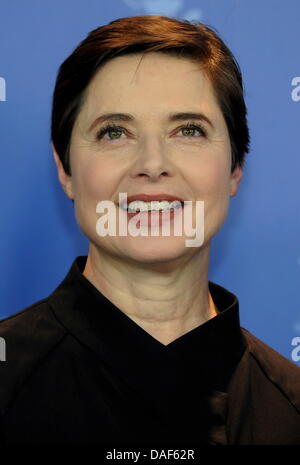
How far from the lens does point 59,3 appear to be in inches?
65.6

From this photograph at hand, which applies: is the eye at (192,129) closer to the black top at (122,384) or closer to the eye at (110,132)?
the eye at (110,132)

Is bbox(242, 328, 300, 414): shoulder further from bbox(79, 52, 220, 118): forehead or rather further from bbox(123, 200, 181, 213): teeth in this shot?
bbox(79, 52, 220, 118): forehead

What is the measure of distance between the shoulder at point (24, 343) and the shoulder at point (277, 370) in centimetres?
39

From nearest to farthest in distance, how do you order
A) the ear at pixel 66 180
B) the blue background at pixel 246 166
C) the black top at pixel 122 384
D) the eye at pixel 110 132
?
the black top at pixel 122 384 < the eye at pixel 110 132 < the ear at pixel 66 180 < the blue background at pixel 246 166

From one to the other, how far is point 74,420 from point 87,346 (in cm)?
13

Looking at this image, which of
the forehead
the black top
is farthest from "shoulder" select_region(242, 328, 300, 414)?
the forehead

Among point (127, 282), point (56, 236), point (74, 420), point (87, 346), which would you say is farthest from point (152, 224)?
point (56, 236)

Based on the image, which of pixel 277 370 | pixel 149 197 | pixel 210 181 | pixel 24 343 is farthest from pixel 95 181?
pixel 277 370

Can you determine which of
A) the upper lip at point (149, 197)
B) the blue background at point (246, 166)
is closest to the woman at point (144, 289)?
the upper lip at point (149, 197)

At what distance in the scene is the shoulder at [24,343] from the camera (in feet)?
4.01

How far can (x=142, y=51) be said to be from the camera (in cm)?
134

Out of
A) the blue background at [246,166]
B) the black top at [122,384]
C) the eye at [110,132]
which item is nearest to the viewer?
the black top at [122,384]

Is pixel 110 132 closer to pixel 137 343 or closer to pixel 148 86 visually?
pixel 148 86

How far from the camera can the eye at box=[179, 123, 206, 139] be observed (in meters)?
1.33
